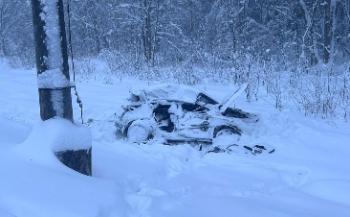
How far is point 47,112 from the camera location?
17.3 ft

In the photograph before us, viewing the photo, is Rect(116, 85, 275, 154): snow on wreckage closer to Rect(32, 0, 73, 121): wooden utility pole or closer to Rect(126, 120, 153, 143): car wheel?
Rect(126, 120, 153, 143): car wheel

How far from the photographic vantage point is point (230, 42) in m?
24.8

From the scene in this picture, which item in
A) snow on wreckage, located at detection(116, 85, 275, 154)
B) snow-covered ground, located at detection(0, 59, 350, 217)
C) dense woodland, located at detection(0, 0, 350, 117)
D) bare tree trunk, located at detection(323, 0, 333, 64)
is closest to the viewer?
snow-covered ground, located at detection(0, 59, 350, 217)

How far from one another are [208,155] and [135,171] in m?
1.24

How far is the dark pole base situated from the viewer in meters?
5.19

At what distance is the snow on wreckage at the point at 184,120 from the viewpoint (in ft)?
24.2

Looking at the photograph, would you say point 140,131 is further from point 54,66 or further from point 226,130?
point 54,66

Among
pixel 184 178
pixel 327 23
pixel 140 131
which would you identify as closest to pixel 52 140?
pixel 184 178

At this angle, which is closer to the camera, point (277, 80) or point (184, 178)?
point (184, 178)

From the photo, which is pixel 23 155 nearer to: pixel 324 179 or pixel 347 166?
pixel 324 179

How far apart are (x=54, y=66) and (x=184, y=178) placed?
1928 millimetres

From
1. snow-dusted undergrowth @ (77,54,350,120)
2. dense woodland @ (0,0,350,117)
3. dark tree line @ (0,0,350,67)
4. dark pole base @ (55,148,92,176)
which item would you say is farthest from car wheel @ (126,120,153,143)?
dark tree line @ (0,0,350,67)

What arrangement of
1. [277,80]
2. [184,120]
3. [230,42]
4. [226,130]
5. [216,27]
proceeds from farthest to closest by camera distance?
[216,27] → [230,42] → [277,80] → [184,120] → [226,130]

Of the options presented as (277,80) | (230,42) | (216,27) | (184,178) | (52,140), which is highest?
(52,140)
